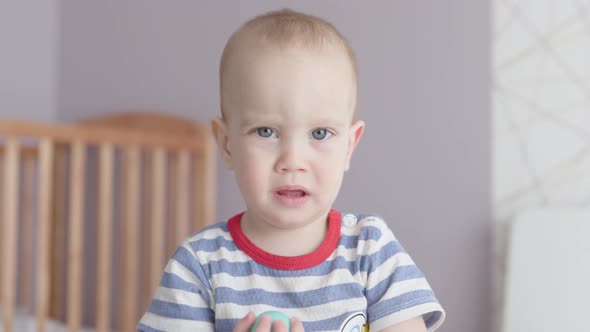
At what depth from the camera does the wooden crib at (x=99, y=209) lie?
174cm

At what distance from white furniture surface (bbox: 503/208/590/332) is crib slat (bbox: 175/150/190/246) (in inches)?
36.8

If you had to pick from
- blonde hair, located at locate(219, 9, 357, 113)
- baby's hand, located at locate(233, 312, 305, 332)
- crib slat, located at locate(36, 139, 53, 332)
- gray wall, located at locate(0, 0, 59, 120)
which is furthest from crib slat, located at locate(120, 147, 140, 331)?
baby's hand, located at locate(233, 312, 305, 332)

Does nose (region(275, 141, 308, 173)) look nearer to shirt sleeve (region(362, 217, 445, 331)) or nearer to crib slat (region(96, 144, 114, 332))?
shirt sleeve (region(362, 217, 445, 331))

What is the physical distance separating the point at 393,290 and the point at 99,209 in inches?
46.6

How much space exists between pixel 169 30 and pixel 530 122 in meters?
1.20

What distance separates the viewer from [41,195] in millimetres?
1741

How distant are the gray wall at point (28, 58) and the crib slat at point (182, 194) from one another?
79 centimetres

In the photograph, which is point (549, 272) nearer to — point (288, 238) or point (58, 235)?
point (288, 238)

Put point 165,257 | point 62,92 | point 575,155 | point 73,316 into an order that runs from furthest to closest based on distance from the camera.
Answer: point 62,92
point 165,257
point 73,316
point 575,155

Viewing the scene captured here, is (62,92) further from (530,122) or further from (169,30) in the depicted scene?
(530,122)

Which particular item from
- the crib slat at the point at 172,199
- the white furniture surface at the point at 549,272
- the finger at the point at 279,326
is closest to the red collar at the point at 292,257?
the finger at the point at 279,326

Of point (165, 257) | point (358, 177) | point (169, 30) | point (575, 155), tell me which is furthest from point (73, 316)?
point (575, 155)

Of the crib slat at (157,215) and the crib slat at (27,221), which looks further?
the crib slat at (27,221)

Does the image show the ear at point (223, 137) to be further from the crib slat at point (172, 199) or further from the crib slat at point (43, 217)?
the crib slat at point (172, 199)
